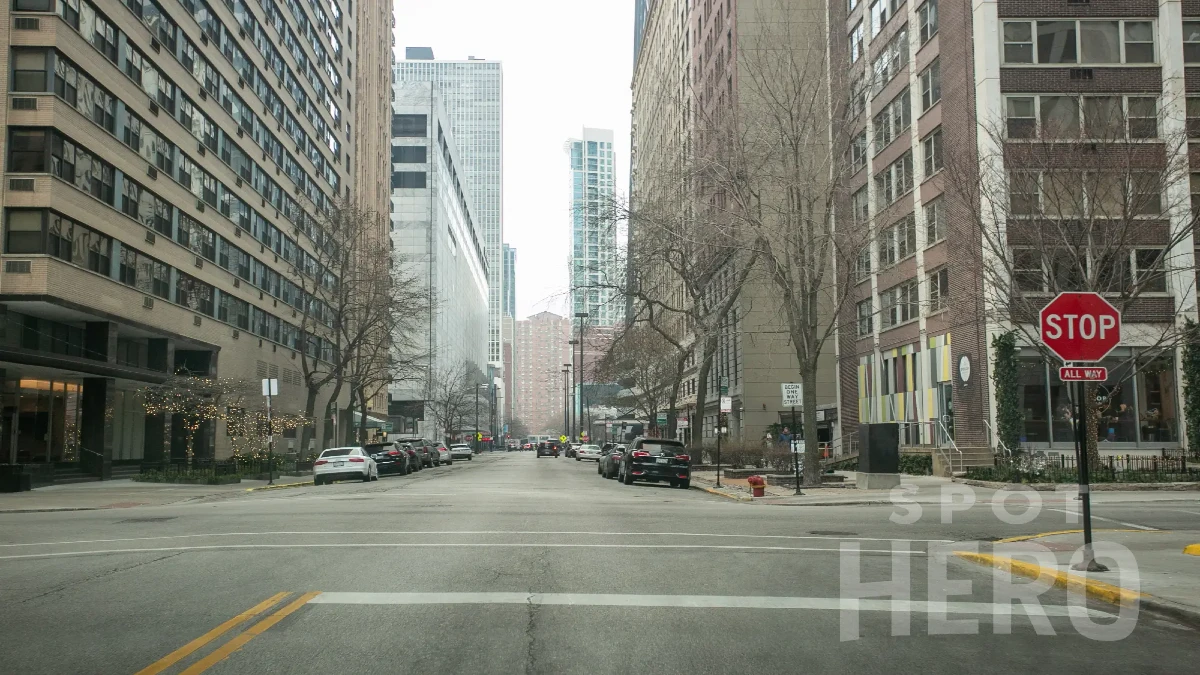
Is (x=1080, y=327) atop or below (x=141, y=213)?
below

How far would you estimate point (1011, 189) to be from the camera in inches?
1061

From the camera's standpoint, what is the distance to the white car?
35.1 m

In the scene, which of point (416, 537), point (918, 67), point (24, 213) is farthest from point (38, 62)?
point (918, 67)

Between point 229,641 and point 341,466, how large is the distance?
29.2 metres

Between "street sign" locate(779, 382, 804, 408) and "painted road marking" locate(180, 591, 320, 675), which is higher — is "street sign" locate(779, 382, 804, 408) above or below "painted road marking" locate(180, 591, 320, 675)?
above

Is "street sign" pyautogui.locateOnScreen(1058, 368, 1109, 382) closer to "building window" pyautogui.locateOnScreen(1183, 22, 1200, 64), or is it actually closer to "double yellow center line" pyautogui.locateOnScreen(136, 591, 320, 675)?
"double yellow center line" pyautogui.locateOnScreen(136, 591, 320, 675)

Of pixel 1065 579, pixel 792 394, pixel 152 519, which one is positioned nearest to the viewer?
pixel 1065 579

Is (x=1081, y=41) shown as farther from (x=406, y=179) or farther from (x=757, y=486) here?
(x=406, y=179)

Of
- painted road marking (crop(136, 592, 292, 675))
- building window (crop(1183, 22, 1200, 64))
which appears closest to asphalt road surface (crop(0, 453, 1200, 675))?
painted road marking (crop(136, 592, 292, 675))

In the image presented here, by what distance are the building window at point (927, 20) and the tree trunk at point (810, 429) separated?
1886cm

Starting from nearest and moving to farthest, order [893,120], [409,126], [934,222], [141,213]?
1. [934,222]
2. [141,213]
3. [893,120]
4. [409,126]

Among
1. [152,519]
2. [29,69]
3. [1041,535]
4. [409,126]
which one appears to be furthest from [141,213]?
[409,126]

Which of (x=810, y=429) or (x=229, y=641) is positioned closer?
(x=229, y=641)

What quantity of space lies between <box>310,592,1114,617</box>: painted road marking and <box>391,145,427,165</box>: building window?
108m
